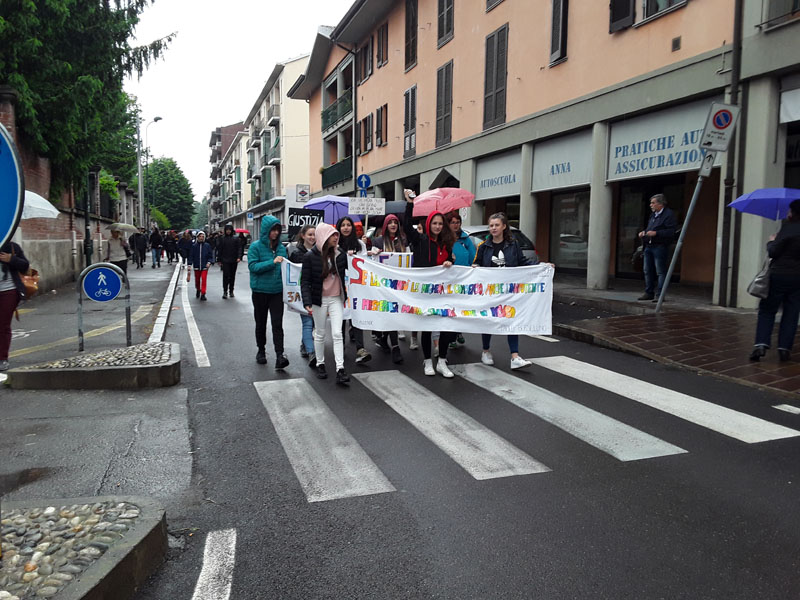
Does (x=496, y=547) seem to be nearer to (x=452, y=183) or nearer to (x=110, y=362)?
(x=110, y=362)

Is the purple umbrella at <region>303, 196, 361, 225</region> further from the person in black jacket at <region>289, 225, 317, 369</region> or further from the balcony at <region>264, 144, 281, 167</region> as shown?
the balcony at <region>264, 144, 281, 167</region>

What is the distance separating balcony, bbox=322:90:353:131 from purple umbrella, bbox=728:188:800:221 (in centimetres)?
2975

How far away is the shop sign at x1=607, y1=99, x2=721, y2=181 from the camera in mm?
12039

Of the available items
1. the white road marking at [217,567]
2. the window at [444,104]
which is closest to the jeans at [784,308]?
the white road marking at [217,567]

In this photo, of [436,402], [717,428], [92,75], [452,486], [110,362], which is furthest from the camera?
[92,75]

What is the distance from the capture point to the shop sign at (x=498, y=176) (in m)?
18.7

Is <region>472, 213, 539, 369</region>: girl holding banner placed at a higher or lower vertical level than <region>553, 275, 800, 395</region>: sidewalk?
higher

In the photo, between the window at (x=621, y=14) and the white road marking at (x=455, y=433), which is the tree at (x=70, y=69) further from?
the white road marking at (x=455, y=433)

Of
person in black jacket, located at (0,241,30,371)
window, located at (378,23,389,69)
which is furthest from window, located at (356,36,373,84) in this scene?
person in black jacket, located at (0,241,30,371)

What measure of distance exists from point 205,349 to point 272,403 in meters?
3.32

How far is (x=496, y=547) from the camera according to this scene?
3266 mm

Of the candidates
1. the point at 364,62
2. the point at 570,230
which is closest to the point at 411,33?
the point at 364,62

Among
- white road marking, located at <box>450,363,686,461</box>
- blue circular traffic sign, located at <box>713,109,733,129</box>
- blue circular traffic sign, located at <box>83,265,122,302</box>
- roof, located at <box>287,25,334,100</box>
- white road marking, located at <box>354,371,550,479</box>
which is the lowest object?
white road marking, located at <box>354,371,550,479</box>

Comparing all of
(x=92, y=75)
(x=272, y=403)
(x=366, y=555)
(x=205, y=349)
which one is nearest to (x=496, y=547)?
(x=366, y=555)
